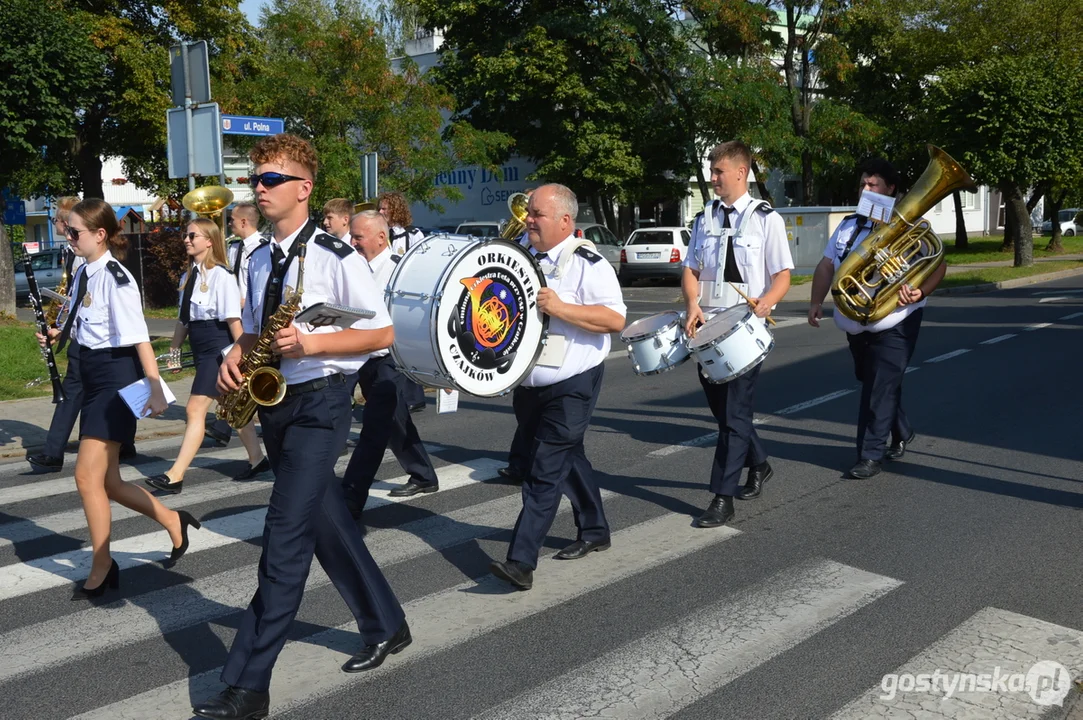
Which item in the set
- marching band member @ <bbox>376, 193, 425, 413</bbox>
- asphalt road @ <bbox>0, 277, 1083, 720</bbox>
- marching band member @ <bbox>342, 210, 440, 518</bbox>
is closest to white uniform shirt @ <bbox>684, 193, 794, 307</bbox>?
asphalt road @ <bbox>0, 277, 1083, 720</bbox>

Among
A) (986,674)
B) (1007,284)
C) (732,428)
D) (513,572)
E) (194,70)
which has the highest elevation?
(194,70)

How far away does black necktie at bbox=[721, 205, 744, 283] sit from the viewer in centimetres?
632

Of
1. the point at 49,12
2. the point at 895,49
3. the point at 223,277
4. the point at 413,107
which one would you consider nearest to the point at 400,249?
the point at 223,277

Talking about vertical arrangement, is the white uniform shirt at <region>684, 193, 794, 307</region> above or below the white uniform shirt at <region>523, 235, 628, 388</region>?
→ above

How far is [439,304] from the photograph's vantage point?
4.67m

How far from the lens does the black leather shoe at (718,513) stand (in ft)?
20.3

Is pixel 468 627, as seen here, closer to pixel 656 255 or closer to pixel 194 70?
pixel 194 70

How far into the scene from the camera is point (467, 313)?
4.78 meters

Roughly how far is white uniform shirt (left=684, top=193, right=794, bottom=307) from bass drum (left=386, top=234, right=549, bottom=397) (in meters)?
1.69

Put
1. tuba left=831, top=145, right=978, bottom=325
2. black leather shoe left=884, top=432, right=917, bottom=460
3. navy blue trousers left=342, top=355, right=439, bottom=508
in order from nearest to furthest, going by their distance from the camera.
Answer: navy blue trousers left=342, top=355, right=439, bottom=508 < tuba left=831, top=145, right=978, bottom=325 < black leather shoe left=884, top=432, right=917, bottom=460

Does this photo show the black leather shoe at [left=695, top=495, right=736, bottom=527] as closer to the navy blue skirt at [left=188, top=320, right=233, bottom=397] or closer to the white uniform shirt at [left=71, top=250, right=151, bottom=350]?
the white uniform shirt at [left=71, top=250, right=151, bottom=350]

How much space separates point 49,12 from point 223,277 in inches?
633

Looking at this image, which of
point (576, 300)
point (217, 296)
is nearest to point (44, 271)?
point (217, 296)

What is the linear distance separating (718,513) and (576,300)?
173cm
